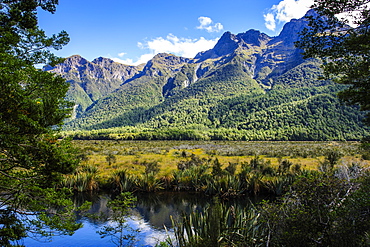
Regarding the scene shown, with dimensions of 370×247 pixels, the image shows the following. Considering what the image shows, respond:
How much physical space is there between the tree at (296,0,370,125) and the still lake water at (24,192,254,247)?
688 cm

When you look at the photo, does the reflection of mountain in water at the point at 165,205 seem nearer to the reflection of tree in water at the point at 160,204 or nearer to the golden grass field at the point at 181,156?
the reflection of tree in water at the point at 160,204

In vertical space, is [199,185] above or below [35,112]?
below

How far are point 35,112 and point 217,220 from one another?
4.93 m

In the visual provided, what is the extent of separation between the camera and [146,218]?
1031cm

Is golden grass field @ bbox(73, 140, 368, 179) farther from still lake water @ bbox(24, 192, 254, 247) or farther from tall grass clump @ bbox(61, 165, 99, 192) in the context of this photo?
still lake water @ bbox(24, 192, 254, 247)

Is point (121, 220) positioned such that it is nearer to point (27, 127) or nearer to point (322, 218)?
point (27, 127)

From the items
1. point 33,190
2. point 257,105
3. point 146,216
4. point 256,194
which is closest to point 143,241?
point 146,216

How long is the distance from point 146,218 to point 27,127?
715cm

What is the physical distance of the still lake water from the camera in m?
8.23

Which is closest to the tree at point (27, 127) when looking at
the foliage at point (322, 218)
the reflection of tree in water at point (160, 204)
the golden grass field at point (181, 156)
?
the reflection of tree in water at point (160, 204)

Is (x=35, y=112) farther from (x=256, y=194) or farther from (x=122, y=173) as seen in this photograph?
(x=256, y=194)

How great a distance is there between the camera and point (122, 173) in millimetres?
14352

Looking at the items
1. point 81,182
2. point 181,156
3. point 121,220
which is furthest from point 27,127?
point 181,156

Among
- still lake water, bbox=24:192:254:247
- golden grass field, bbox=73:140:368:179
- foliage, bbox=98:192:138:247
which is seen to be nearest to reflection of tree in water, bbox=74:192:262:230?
still lake water, bbox=24:192:254:247
